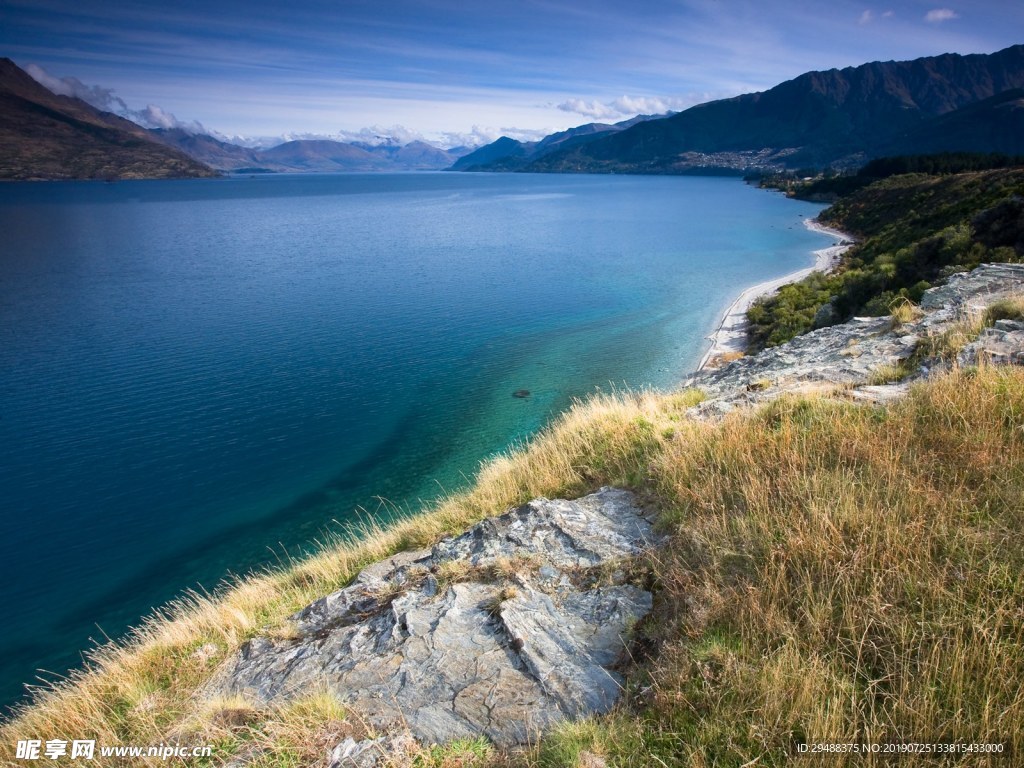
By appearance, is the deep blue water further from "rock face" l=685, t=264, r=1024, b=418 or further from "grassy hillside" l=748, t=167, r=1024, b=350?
"rock face" l=685, t=264, r=1024, b=418

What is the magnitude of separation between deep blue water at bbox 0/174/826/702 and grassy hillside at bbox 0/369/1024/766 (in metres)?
10.3

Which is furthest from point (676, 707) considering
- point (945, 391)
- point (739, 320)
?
point (739, 320)

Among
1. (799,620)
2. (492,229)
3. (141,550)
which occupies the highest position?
(492,229)

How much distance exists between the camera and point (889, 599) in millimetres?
3854

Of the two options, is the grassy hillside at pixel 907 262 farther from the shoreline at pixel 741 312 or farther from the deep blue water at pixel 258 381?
the deep blue water at pixel 258 381

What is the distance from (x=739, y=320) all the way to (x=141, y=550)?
4254 cm

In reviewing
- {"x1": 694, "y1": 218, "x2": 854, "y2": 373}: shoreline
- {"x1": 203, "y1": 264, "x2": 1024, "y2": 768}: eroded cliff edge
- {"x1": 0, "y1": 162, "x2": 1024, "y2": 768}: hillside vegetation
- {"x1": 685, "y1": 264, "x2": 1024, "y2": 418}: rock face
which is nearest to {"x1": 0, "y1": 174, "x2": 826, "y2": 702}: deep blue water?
{"x1": 694, "y1": 218, "x2": 854, "y2": 373}: shoreline

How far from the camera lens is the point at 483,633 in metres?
5.50

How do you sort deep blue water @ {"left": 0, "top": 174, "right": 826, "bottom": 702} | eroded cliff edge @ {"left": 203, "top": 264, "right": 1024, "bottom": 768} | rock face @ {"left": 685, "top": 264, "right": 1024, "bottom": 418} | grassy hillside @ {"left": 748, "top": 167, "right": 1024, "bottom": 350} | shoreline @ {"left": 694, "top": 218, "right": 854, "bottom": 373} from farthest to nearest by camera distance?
shoreline @ {"left": 694, "top": 218, "right": 854, "bottom": 373} → grassy hillside @ {"left": 748, "top": 167, "right": 1024, "bottom": 350} → deep blue water @ {"left": 0, "top": 174, "right": 826, "bottom": 702} → rock face @ {"left": 685, "top": 264, "right": 1024, "bottom": 418} → eroded cliff edge @ {"left": 203, "top": 264, "right": 1024, "bottom": 768}

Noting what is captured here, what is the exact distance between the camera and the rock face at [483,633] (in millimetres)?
4547

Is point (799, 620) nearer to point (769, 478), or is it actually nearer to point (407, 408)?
point (769, 478)

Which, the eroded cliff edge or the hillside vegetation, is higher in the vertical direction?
the hillside vegetation

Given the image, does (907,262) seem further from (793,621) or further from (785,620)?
(785,620)

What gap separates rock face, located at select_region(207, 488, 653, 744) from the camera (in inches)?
179
